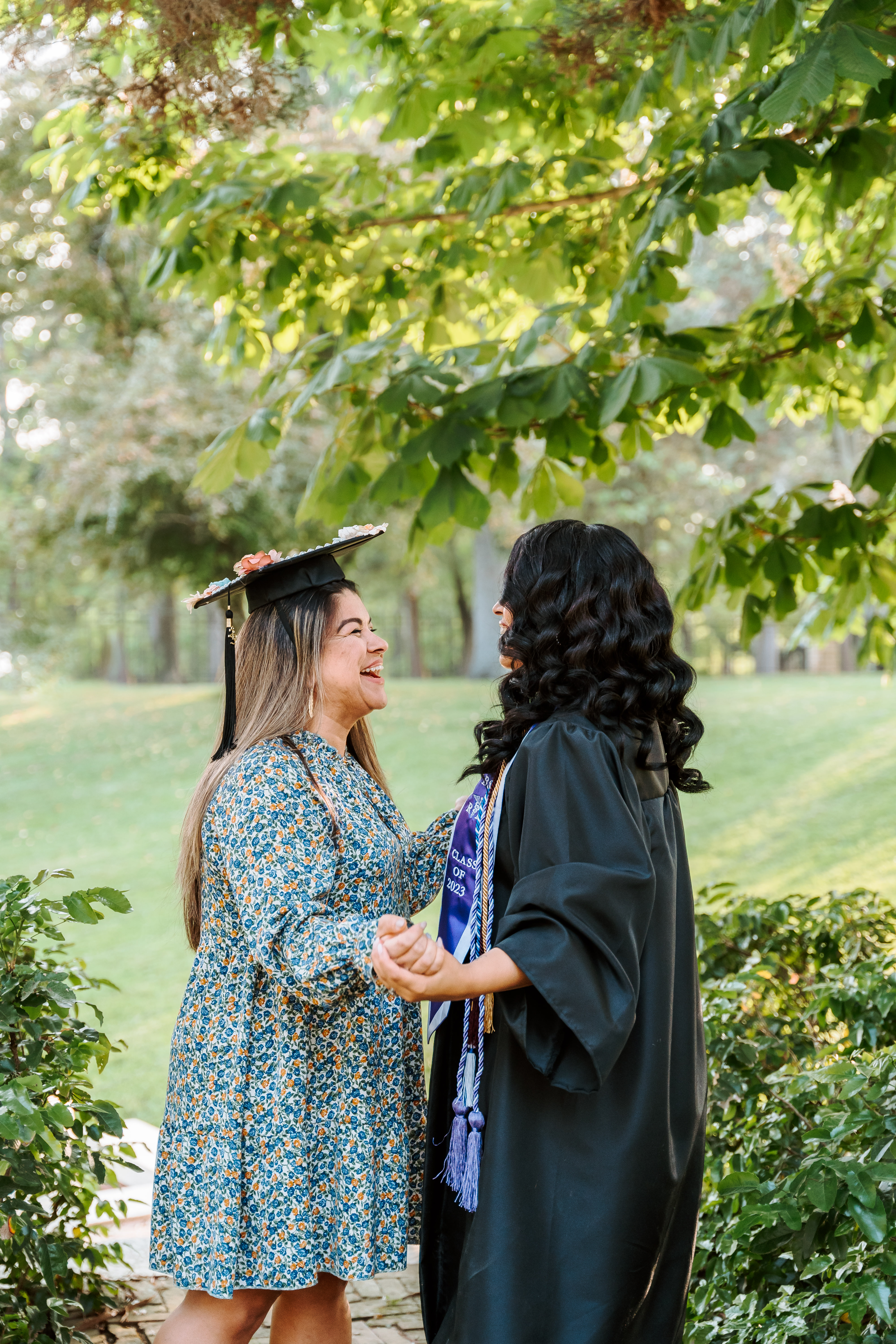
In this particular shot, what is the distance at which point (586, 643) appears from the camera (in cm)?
209

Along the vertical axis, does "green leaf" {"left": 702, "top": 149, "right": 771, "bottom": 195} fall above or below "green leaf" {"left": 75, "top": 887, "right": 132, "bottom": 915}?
above

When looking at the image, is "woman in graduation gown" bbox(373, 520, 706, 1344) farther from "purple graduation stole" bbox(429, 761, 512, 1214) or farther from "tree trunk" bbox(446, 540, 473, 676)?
"tree trunk" bbox(446, 540, 473, 676)

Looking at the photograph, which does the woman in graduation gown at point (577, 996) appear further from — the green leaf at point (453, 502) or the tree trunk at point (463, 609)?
the tree trunk at point (463, 609)

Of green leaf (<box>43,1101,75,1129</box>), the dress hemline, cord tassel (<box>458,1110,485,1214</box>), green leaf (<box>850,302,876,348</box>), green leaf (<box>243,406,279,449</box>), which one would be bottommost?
the dress hemline

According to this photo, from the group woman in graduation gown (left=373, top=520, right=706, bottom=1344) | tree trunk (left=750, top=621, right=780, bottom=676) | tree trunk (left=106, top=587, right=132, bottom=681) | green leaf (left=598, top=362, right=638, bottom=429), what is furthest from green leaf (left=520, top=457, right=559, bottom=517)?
tree trunk (left=106, top=587, right=132, bottom=681)

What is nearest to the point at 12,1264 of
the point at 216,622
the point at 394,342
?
the point at 394,342

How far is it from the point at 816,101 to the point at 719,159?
79 cm

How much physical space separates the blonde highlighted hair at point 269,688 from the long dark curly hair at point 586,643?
45cm

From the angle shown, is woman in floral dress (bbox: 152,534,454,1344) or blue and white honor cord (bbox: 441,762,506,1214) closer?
blue and white honor cord (bbox: 441,762,506,1214)

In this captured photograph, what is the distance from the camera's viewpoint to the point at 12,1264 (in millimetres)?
2625

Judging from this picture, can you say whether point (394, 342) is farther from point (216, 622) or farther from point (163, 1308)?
point (216, 622)

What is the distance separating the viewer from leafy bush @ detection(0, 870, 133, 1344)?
2.27 metres

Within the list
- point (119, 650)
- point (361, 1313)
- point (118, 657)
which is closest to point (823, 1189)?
point (361, 1313)

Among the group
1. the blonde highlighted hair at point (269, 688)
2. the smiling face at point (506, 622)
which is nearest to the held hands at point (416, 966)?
the smiling face at point (506, 622)
